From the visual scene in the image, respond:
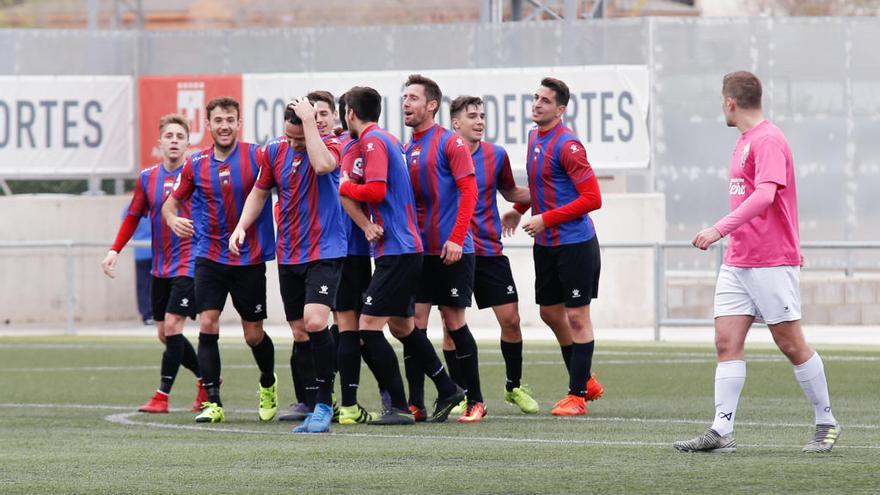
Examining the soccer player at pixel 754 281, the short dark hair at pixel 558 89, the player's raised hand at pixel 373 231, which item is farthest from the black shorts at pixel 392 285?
the soccer player at pixel 754 281

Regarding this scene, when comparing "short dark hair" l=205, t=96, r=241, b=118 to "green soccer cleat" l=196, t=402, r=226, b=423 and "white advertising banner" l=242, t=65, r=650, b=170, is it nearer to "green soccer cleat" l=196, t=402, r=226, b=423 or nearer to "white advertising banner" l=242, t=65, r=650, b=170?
"green soccer cleat" l=196, t=402, r=226, b=423

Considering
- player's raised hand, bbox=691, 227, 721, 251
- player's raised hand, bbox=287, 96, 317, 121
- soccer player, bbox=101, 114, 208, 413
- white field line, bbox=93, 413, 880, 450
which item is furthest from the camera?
soccer player, bbox=101, 114, 208, 413

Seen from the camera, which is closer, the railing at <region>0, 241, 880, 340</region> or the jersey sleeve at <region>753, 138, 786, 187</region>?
the jersey sleeve at <region>753, 138, 786, 187</region>

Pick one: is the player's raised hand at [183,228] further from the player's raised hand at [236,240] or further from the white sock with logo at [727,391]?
the white sock with logo at [727,391]

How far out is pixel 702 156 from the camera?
868 inches

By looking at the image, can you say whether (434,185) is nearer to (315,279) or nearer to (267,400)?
(315,279)

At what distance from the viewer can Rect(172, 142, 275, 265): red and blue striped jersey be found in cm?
1102

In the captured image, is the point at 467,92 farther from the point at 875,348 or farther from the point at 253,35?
the point at 875,348

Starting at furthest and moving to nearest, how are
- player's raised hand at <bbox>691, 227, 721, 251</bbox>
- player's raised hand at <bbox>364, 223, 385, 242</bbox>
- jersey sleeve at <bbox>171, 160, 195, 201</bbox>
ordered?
jersey sleeve at <bbox>171, 160, 195, 201</bbox> → player's raised hand at <bbox>364, 223, 385, 242</bbox> → player's raised hand at <bbox>691, 227, 721, 251</bbox>

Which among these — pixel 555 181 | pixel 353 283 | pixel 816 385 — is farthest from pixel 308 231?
pixel 816 385

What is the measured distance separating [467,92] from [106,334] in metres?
5.35

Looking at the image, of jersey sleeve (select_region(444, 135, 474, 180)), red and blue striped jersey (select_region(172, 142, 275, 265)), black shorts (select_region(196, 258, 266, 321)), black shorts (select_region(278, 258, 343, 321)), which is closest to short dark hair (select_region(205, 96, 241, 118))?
red and blue striped jersey (select_region(172, 142, 275, 265))

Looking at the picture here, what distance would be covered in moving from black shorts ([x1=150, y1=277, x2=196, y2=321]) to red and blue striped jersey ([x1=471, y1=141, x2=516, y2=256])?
82.4 inches

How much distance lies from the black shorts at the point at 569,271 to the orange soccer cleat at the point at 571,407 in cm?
60
